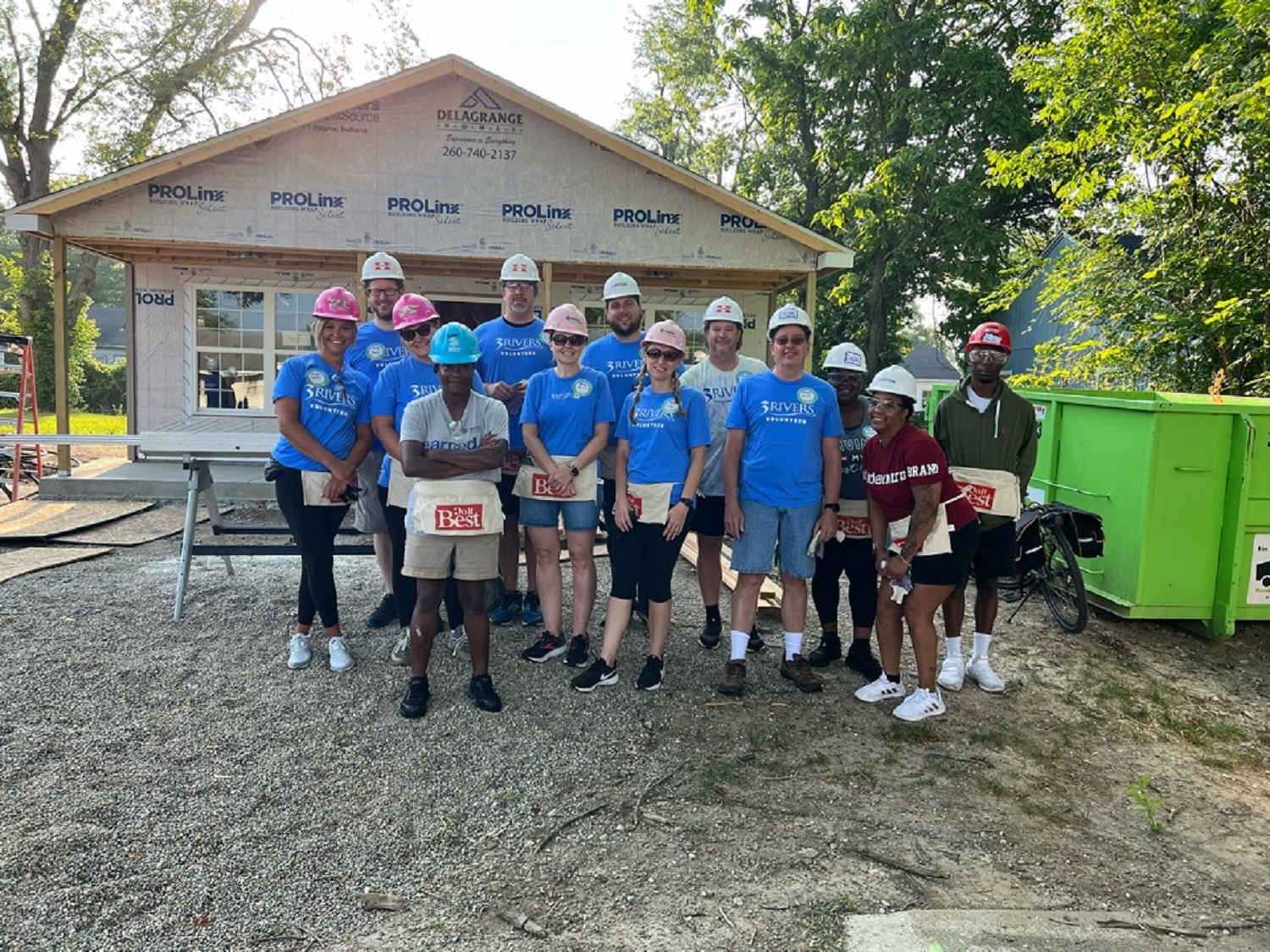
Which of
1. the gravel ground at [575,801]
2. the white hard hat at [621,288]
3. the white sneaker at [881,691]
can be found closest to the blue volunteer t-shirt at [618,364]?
the white hard hat at [621,288]

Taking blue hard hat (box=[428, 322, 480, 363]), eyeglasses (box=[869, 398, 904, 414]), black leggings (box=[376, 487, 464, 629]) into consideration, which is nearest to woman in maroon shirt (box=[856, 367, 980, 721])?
eyeglasses (box=[869, 398, 904, 414])

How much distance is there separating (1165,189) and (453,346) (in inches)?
352

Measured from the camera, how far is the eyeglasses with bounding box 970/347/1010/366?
4289 millimetres

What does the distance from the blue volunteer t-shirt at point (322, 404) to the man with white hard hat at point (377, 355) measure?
0.26m

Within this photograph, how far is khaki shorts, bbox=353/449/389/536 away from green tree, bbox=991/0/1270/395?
8.08 m

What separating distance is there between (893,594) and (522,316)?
8.36ft

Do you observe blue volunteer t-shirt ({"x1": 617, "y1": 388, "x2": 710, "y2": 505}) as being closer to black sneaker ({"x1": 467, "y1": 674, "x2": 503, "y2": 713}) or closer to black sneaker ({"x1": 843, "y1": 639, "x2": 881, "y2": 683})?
black sneaker ({"x1": 467, "y1": 674, "x2": 503, "y2": 713})

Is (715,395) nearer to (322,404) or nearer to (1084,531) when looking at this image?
(322,404)

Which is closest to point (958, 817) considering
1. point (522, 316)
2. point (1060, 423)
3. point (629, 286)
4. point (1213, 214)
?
point (629, 286)

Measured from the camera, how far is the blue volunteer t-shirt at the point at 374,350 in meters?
4.83

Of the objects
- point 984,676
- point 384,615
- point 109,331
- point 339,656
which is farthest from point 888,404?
point 109,331

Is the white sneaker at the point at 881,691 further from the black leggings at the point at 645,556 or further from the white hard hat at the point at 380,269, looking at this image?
the white hard hat at the point at 380,269

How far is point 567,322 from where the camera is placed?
4145 millimetres

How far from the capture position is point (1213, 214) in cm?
890
